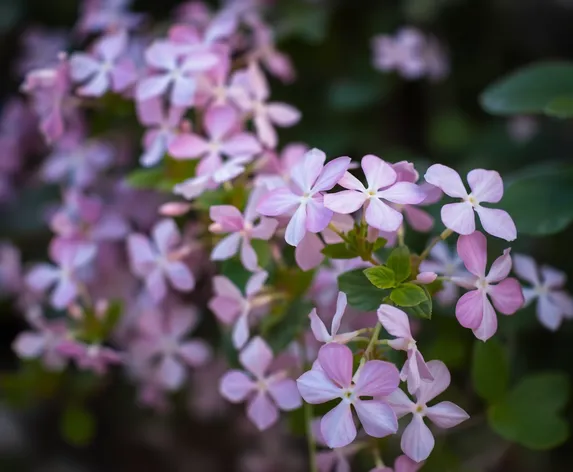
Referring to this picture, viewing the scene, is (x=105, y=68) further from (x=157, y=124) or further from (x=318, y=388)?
(x=318, y=388)

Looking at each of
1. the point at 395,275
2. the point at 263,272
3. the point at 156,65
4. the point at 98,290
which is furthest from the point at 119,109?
the point at 395,275

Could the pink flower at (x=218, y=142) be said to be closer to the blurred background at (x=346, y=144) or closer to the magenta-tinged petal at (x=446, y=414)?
the blurred background at (x=346, y=144)

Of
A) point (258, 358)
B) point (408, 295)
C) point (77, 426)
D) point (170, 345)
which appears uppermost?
point (408, 295)

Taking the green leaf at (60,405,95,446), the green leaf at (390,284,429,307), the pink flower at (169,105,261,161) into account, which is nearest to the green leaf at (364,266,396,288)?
the green leaf at (390,284,429,307)

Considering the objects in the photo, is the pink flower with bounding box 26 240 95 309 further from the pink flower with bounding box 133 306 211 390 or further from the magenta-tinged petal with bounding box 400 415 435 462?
the magenta-tinged petal with bounding box 400 415 435 462

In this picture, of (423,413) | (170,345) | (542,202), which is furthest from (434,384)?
(170,345)

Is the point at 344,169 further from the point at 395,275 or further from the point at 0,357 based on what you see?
the point at 0,357

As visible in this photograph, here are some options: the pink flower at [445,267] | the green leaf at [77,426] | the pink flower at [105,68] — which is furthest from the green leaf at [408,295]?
the green leaf at [77,426]
